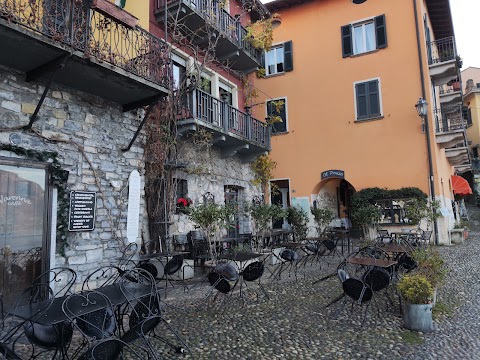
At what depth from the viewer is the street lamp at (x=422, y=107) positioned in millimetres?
12375

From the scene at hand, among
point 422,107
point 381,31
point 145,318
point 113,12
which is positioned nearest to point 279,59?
point 381,31

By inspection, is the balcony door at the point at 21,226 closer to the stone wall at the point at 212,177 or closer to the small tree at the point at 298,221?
the stone wall at the point at 212,177

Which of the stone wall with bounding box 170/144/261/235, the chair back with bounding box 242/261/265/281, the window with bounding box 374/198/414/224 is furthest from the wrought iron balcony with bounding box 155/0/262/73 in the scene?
the window with bounding box 374/198/414/224

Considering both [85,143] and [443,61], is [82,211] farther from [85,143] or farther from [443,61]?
[443,61]

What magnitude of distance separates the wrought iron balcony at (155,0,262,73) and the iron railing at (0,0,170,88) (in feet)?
6.81

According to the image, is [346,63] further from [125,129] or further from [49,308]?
[49,308]

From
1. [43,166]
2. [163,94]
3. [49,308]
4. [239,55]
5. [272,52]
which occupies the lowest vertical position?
[49,308]

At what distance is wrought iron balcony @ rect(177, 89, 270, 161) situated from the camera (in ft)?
29.0

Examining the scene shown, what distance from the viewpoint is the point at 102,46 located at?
6121 millimetres

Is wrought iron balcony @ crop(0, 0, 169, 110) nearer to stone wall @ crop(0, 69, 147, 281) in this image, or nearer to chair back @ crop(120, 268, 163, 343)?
stone wall @ crop(0, 69, 147, 281)

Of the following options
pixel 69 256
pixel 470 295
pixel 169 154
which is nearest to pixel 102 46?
pixel 169 154

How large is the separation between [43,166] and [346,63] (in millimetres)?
12234

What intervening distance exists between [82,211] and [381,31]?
1270 centimetres

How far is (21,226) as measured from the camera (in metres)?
5.37
